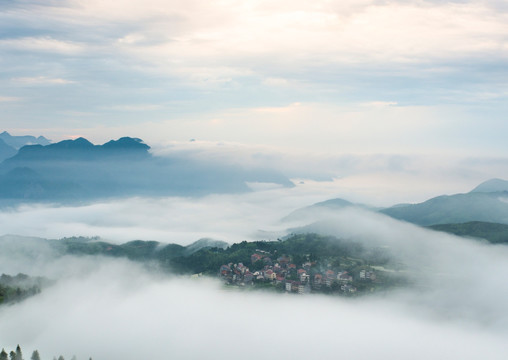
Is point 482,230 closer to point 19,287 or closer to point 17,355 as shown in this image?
point 19,287

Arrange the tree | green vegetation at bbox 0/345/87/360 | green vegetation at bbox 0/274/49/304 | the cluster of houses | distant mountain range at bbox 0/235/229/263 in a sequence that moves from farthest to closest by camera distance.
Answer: distant mountain range at bbox 0/235/229/263 → the cluster of houses → green vegetation at bbox 0/274/49/304 → the tree → green vegetation at bbox 0/345/87/360

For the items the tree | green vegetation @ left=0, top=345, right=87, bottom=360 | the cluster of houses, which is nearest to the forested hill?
the cluster of houses

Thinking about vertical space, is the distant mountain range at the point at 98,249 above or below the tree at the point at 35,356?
above

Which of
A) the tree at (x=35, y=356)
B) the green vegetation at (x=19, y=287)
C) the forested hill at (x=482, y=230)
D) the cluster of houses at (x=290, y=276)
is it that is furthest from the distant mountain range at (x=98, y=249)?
the tree at (x=35, y=356)

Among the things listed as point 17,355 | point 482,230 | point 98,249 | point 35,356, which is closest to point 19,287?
point 35,356

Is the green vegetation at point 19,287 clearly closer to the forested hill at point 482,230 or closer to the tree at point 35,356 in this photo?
the tree at point 35,356

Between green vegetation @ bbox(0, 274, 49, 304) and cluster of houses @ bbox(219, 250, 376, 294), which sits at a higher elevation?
green vegetation @ bbox(0, 274, 49, 304)

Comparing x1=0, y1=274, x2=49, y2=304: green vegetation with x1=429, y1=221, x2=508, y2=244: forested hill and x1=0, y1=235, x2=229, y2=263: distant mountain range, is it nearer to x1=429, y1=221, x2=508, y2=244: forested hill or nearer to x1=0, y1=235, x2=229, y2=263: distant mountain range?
x1=0, y1=235, x2=229, y2=263: distant mountain range

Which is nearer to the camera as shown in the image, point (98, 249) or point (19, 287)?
point (19, 287)

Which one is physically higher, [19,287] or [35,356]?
[19,287]
